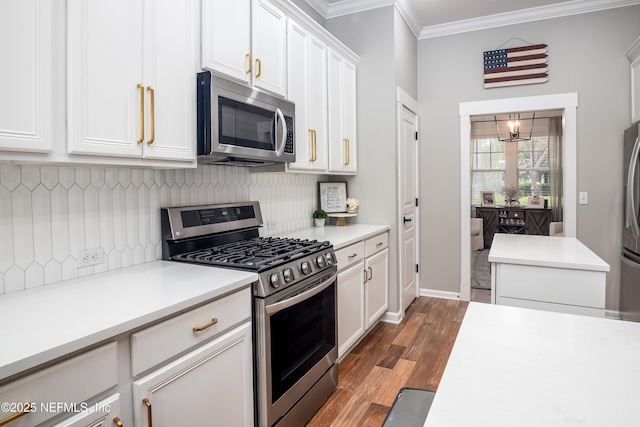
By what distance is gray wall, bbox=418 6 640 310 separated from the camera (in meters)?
3.64

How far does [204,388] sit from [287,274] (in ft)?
1.98

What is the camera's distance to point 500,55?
4.03 metres

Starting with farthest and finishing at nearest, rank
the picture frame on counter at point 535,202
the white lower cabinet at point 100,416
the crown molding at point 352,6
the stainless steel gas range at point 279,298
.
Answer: the picture frame on counter at point 535,202 < the crown molding at point 352,6 < the stainless steel gas range at point 279,298 < the white lower cabinet at point 100,416

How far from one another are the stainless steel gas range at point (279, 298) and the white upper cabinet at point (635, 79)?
316 centimetres

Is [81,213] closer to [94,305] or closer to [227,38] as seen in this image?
[94,305]

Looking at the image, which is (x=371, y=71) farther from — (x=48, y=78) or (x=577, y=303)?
(x=48, y=78)

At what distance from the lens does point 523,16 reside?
3.91 metres

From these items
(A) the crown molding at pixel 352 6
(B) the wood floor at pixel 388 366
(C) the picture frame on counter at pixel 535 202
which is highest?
(A) the crown molding at pixel 352 6

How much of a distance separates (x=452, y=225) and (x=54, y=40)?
3.89m

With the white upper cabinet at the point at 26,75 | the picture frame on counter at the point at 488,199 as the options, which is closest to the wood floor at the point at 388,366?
the white upper cabinet at the point at 26,75

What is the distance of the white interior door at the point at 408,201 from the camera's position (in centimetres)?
377

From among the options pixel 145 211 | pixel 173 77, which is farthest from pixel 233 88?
pixel 145 211

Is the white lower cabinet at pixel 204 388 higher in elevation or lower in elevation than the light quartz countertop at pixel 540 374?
lower

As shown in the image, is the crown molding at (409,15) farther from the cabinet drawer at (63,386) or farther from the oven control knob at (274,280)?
the cabinet drawer at (63,386)
